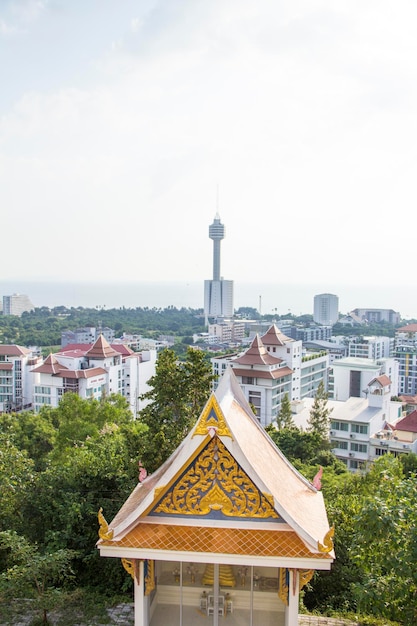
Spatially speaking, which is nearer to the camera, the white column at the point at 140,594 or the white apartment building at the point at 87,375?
the white column at the point at 140,594

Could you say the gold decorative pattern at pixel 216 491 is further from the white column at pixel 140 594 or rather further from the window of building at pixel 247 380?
the window of building at pixel 247 380

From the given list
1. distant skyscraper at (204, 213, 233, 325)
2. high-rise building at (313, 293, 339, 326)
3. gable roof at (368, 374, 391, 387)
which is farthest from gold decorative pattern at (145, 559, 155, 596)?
distant skyscraper at (204, 213, 233, 325)

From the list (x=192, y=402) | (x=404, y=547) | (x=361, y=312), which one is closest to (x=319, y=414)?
(x=192, y=402)

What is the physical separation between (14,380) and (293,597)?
38.0 m

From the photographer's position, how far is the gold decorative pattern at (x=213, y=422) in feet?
22.1

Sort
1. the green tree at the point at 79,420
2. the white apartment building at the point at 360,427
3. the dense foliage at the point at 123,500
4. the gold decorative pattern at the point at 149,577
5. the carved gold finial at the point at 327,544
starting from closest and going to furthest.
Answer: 1. the carved gold finial at the point at 327,544
2. the gold decorative pattern at the point at 149,577
3. the dense foliage at the point at 123,500
4. the green tree at the point at 79,420
5. the white apartment building at the point at 360,427

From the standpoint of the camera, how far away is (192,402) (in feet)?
41.0

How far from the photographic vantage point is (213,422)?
22.4 ft

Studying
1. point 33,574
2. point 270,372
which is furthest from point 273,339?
point 33,574

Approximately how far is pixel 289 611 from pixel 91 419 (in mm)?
15068

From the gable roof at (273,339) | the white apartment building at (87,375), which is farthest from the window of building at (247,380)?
the white apartment building at (87,375)

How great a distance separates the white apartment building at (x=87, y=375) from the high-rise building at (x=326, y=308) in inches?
3530

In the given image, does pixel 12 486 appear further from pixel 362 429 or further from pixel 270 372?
pixel 270 372

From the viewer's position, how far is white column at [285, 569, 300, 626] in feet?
22.1
